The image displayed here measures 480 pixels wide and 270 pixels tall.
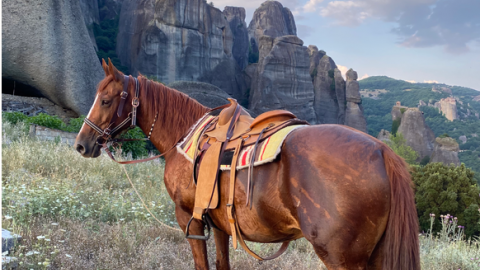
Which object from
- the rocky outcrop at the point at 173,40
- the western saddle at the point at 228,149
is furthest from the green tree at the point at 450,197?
the rocky outcrop at the point at 173,40

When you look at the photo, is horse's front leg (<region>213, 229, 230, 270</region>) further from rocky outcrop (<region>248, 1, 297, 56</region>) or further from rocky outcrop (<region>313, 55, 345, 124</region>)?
rocky outcrop (<region>248, 1, 297, 56</region>)

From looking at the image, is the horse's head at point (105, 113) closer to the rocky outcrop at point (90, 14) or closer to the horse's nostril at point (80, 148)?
the horse's nostril at point (80, 148)

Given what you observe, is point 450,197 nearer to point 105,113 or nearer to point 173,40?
point 105,113

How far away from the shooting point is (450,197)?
8.16m

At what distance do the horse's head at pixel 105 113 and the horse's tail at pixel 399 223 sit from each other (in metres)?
2.18

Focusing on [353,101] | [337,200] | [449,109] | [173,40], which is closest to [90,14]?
[173,40]

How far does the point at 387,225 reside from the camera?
5.89ft

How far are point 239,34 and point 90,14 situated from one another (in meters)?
25.7

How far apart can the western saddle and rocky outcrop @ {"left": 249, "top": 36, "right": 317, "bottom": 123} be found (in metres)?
40.9

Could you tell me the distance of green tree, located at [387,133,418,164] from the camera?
111 ft

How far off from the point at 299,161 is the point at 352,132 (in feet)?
1.21

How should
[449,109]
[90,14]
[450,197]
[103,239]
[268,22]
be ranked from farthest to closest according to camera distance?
[268,22] < [449,109] < [90,14] < [450,197] < [103,239]

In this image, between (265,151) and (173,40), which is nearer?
(265,151)

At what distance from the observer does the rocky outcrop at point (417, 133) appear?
38656mm
